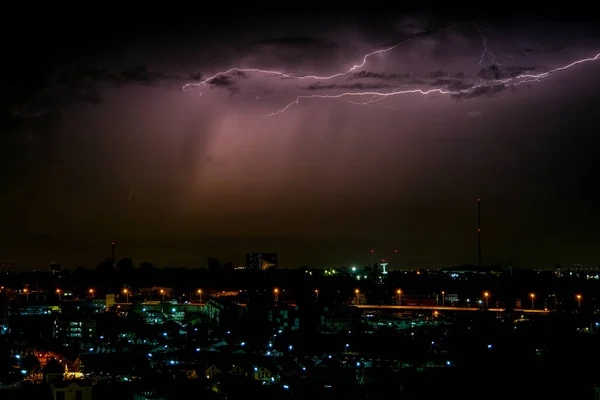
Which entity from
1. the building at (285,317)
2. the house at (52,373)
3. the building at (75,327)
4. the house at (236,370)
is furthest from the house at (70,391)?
the building at (285,317)

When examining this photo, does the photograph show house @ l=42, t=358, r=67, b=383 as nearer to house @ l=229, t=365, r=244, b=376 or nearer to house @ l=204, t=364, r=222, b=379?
house @ l=204, t=364, r=222, b=379

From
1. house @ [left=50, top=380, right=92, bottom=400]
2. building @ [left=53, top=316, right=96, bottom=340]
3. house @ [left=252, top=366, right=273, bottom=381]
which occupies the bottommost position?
house @ [left=252, top=366, right=273, bottom=381]

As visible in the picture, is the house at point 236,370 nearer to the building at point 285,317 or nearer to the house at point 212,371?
the house at point 212,371

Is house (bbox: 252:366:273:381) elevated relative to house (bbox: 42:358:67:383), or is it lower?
lower

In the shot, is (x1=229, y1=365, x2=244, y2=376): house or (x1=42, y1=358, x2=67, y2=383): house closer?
(x1=42, y1=358, x2=67, y2=383): house

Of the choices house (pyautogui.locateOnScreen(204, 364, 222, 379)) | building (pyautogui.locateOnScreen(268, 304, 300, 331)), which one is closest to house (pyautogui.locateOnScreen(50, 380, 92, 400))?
house (pyautogui.locateOnScreen(204, 364, 222, 379))

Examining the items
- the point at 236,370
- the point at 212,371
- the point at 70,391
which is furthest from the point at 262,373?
the point at 70,391

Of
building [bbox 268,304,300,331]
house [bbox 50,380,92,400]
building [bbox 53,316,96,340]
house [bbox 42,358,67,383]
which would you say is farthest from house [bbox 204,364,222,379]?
building [bbox 268,304,300,331]

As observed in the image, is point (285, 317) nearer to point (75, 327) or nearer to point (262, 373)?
point (75, 327)

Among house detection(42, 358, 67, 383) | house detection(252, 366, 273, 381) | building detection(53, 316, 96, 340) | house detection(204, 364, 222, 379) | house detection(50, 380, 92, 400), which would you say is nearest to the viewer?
house detection(50, 380, 92, 400)

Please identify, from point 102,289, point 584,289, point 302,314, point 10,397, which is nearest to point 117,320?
point 302,314

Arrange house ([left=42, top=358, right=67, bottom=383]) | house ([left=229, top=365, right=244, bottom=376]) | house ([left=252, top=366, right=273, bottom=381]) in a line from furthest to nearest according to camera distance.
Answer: house ([left=229, top=365, right=244, bottom=376]), house ([left=252, top=366, right=273, bottom=381]), house ([left=42, top=358, right=67, bottom=383])
